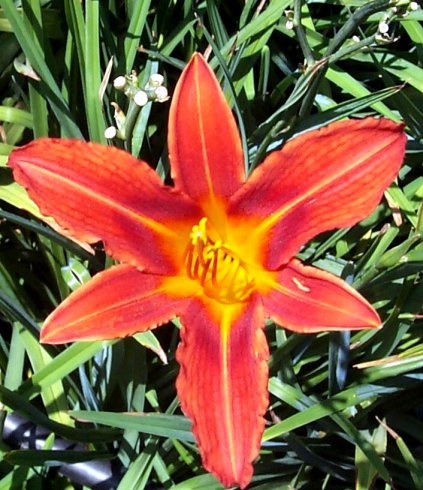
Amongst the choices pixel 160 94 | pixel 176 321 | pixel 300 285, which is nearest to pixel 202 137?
pixel 160 94

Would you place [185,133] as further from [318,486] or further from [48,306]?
[318,486]

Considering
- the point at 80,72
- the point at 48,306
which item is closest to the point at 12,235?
the point at 48,306

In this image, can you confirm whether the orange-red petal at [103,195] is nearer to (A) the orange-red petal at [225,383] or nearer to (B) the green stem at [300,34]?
(A) the orange-red petal at [225,383]

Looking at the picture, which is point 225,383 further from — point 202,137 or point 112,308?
point 202,137

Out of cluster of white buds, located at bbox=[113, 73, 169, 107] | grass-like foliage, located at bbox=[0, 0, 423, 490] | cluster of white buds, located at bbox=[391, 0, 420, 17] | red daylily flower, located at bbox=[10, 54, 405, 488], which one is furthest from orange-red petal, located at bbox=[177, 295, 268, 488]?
cluster of white buds, located at bbox=[391, 0, 420, 17]

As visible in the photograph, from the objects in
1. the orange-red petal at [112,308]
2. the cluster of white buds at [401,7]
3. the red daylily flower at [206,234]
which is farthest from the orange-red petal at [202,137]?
the cluster of white buds at [401,7]

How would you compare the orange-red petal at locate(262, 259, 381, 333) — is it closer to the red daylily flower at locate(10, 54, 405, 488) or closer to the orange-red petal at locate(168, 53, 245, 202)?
the red daylily flower at locate(10, 54, 405, 488)
